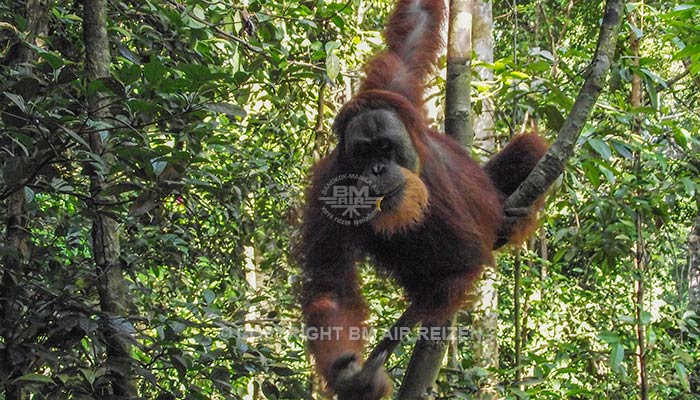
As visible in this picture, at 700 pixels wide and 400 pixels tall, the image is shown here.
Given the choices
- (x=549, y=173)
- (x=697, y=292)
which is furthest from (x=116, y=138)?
(x=697, y=292)

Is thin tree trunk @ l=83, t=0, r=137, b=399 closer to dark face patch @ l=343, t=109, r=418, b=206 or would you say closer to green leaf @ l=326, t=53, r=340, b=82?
dark face patch @ l=343, t=109, r=418, b=206

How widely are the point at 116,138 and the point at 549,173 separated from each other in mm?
1370

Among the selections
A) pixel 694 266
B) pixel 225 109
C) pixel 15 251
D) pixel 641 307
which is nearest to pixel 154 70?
pixel 225 109

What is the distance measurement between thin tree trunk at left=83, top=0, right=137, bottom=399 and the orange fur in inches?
34.8

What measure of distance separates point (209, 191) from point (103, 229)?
0.33 metres

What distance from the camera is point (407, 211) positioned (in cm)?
248

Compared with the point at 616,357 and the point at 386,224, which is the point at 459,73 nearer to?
the point at 386,224

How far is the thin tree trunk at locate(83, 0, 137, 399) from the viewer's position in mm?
1969

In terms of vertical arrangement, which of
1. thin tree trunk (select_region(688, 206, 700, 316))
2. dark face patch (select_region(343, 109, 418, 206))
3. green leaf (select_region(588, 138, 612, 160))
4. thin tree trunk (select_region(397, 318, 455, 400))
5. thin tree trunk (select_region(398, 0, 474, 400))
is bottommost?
thin tree trunk (select_region(397, 318, 455, 400))

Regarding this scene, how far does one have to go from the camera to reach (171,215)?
3.14 metres

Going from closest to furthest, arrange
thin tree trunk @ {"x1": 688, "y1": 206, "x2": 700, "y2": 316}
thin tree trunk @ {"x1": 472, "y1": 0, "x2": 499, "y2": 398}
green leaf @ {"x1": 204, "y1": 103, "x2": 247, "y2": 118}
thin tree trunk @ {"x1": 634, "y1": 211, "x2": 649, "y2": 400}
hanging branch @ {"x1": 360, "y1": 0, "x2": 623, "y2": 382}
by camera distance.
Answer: green leaf @ {"x1": 204, "y1": 103, "x2": 247, "y2": 118} < hanging branch @ {"x1": 360, "y1": 0, "x2": 623, "y2": 382} < thin tree trunk @ {"x1": 634, "y1": 211, "x2": 649, "y2": 400} < thin tree trunk @ {"x1": 472, "y1": 0, "x2": 499, "y2": 398} < thin tree trunk @ {"x1": 688, "y1": 206, "x2": 700, "y2": 316}

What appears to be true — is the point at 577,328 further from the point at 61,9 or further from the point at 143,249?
the point at 61,9

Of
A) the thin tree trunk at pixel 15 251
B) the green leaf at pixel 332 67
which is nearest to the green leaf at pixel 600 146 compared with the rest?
the green leaf at pixel 332 67

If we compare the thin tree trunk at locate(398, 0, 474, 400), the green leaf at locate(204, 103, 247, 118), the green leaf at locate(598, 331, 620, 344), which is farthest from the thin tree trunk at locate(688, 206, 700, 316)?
the green leaf at locate(204, 103, 247, 118)
